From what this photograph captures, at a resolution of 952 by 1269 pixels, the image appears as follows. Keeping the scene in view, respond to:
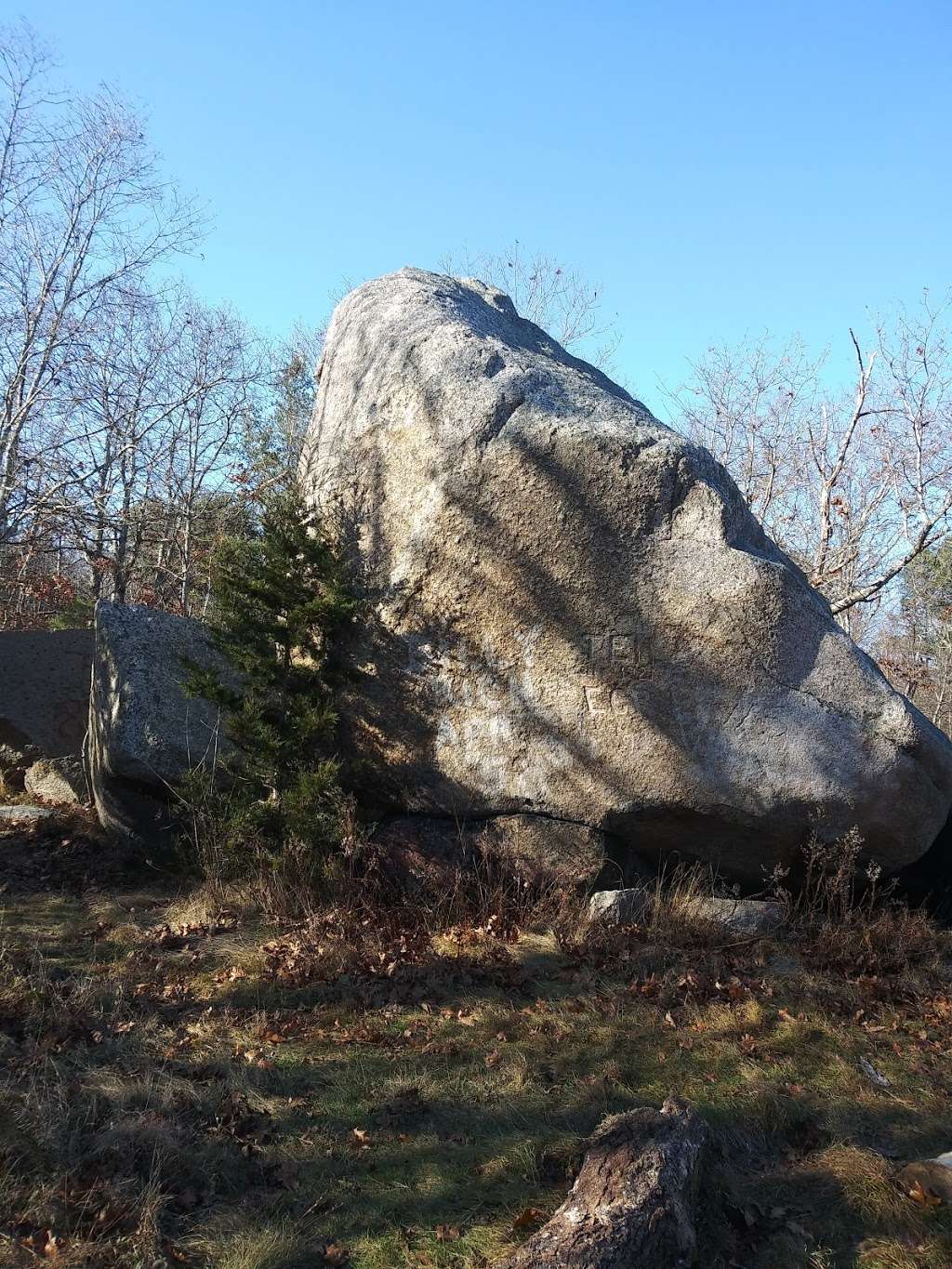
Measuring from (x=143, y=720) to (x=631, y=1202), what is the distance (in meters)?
4.87

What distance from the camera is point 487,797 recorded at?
6672 millimetres

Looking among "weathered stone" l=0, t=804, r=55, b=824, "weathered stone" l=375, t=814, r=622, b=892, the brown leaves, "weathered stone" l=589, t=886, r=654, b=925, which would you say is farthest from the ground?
"weathered stone" l=0, t=804, r=55, b=824

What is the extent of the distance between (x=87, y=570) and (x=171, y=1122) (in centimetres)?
1946

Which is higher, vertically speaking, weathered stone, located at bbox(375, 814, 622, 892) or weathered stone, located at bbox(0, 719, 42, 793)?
weathered stone, located at bbox(0, 719, 42, 793)

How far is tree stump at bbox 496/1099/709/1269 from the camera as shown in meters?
3.06

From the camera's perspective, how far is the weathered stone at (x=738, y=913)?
6230 millimetres

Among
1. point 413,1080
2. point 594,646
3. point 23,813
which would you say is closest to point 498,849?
point 594,646

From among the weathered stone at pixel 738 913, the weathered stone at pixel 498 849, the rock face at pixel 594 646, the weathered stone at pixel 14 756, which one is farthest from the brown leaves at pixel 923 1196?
the weathered stone at pixel 14 756

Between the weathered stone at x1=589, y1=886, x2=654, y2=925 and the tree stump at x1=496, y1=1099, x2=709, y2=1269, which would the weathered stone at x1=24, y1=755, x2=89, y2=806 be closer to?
the weathered stone at x1=589, y1=886, x2=654, y2=925

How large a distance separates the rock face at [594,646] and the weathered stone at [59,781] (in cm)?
302

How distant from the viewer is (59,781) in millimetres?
8516

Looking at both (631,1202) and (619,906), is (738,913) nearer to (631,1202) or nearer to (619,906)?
(619,906)

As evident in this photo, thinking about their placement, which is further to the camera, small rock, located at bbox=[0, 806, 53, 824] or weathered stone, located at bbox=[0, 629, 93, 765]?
weathered stone, located at bbox=[0, 629, 93, 765]

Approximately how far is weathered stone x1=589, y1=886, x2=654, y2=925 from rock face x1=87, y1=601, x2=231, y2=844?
2.98 meters
